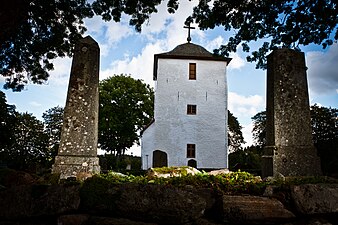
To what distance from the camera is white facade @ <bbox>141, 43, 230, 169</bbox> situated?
24.3 m

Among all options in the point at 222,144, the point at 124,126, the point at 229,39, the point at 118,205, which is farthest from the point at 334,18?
the point at 124,126

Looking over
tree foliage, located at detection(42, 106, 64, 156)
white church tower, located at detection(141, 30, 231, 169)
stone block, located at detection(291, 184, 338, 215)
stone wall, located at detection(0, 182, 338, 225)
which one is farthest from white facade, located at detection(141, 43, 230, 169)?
stone block, located at detection(291, 184, 338, 215)

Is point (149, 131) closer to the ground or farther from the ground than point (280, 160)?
farther from the ground

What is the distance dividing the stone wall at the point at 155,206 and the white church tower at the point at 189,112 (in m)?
20.7

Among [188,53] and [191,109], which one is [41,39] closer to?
[191,109]

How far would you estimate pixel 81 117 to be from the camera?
284 inches

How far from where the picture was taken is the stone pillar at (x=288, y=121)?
21.0 ft

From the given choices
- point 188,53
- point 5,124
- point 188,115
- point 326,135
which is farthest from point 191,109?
point 5,124

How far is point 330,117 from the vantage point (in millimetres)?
15633

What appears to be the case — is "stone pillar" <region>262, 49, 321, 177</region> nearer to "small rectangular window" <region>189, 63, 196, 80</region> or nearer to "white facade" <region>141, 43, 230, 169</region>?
"white facade" <region>141, 43, 230, 169</region>

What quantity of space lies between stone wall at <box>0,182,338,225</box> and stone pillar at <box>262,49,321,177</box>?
328 centimetres

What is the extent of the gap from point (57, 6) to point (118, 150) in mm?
34071

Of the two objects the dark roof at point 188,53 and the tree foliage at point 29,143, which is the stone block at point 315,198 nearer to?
the tree foliage at point 29,143

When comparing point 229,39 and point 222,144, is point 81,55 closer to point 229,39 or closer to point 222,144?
point 229,39
